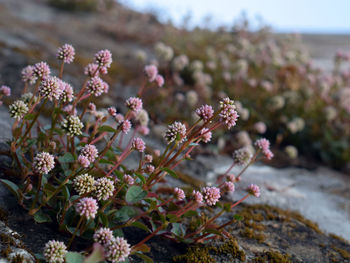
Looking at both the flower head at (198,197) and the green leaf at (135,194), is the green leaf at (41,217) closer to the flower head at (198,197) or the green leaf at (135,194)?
the green leaf at (135,194)

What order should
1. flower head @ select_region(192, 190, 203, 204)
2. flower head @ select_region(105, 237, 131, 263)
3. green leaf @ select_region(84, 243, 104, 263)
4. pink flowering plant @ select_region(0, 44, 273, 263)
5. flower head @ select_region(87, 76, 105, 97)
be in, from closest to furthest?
green leaf @ select_region(84, 243, 104, 263) < flower head @ select_region(105, 237, 131, 263) < pink flowering plant @ select_region(0, 44, 273, 263) < flower head @ select_region(192, 190, 203, 204) < flower head @ select_region(87, 76, 105, 97)

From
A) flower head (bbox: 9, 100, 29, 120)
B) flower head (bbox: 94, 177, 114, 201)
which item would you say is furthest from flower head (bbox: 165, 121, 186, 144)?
flower head (bbox: 9, 100, 29, 120)

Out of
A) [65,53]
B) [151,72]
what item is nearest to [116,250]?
[65,53]

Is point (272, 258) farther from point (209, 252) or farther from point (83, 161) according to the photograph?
point (83, 161)

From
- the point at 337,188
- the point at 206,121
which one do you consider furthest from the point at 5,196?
the point at 337,188

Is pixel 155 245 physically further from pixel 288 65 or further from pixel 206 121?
pixel 288 65

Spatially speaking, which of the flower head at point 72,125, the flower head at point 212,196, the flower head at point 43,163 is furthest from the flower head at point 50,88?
the flower head at point 212,196

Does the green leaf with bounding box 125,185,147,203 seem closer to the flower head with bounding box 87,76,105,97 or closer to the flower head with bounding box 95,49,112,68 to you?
the flower head with bounding box 87,76,105,97
